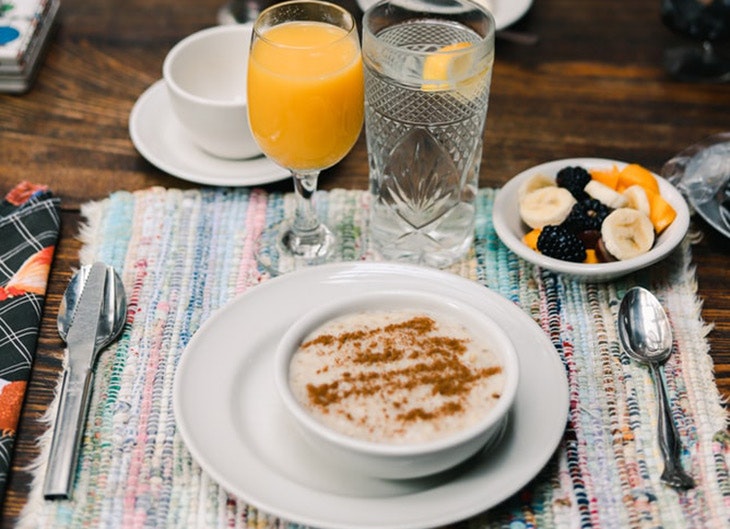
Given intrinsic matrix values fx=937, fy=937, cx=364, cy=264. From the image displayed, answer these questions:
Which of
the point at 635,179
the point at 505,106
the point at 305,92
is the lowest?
the point at 505,106

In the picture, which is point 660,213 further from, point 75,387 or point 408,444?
point 75,387

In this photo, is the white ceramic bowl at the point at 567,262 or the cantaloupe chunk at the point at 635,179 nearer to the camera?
the white ceramic bowl at the point at 567,262

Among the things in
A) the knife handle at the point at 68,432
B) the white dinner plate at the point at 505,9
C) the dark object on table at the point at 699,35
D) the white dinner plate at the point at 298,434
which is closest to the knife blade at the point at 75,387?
the knife handle at the point at 68,432

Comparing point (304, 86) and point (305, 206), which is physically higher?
point (304, 86)

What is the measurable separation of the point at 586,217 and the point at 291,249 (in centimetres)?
42

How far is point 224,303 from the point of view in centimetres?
125

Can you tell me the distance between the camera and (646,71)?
1762 mm

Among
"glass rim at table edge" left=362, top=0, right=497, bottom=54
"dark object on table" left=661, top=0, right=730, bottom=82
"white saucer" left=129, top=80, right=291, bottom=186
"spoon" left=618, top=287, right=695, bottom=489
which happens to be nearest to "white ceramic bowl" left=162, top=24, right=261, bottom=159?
"white saucer" left=129, top=80, right=291, bottom=186

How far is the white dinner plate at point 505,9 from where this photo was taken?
1791 mm

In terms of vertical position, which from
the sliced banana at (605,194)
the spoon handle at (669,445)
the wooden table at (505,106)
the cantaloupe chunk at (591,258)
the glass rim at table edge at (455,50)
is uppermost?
the glass rim at table edge at (455,50)

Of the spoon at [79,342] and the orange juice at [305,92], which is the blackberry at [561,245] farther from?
the spoon at [79,342]

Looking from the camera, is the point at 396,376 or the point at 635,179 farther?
the point at 635,179

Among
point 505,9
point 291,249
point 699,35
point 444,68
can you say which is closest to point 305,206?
point 291,249

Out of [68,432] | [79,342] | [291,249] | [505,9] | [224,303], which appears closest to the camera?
[68,432]
